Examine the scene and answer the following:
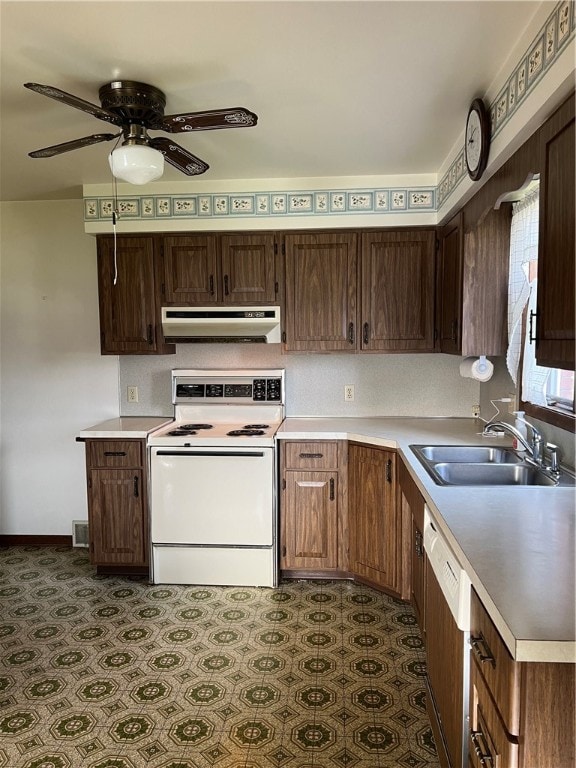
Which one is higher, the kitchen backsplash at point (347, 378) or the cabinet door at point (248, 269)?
the cabinet door at point (248, 269)

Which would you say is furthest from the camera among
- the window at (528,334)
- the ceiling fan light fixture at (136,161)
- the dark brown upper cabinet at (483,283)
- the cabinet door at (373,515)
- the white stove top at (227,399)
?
the white stove top at (227,399)

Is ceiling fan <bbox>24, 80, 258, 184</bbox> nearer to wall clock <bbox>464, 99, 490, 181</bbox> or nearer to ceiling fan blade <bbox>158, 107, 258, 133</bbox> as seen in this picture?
ceiling fan blade <bbox>158, 107, 258, 133</bbox>

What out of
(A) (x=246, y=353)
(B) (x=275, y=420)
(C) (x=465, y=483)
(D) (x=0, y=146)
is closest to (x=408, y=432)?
(C) (x=465, y=483)

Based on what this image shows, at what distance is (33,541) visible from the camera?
3848mm

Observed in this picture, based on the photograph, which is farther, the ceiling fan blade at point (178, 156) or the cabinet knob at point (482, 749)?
the ceiling fan blade at point (178, 156)

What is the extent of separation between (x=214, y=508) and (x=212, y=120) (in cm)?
210

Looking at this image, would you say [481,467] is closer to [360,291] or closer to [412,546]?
[412,546]

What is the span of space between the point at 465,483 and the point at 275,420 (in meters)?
1.49

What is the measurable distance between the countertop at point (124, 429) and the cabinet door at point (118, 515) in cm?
22

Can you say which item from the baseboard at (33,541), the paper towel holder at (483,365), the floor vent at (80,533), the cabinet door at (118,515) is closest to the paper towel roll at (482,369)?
the paper towel holder at (483,365)

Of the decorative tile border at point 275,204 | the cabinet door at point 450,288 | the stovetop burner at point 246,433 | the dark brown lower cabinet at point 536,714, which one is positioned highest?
the decorative tile border at point 275,204

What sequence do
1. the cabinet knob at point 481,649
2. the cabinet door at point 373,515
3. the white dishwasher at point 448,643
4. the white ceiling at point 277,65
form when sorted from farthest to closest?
the cabinet door at point 373,515, the white ceiling at point 277,65, the white dishwasher at point 448,643, the cabinet knob at point 481,649

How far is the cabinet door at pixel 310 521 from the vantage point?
3.10 metres

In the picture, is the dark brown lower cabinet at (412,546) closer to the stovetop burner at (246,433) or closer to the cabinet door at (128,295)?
the stovetop burner at (246,433)
